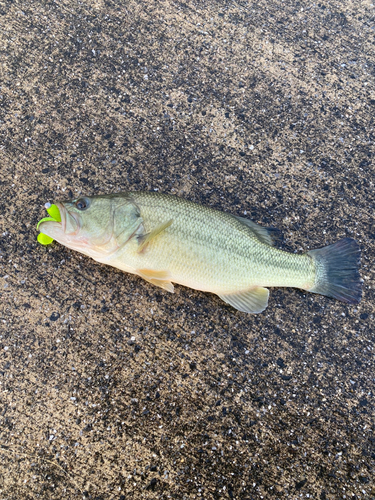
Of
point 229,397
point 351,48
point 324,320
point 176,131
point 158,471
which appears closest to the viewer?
point 158,471

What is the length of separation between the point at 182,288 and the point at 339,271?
1.37 m

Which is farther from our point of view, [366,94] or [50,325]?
[366,94]

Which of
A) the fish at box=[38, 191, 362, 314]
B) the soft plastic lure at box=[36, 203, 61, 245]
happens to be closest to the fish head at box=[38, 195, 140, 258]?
the fish at box=[38, 191, 362, 314]

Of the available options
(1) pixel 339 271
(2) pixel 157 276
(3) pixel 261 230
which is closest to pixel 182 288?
(2) pixel 157 276

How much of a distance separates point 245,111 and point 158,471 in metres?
3.30

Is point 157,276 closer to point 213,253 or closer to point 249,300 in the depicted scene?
point 213,253

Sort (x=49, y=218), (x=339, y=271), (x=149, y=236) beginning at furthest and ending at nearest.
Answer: (x=339, y=271) < (x=49, y=218) < (x=149, y=236)

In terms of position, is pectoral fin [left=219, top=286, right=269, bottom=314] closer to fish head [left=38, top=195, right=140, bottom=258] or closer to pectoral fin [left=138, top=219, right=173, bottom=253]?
pectoral fin [left=138, top=219, right=173, bottom=253]

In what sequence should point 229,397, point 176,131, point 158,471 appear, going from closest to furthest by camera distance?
point 158,471
point 229,397
point 176,131

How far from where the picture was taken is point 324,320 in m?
3.07

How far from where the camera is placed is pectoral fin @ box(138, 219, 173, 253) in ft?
8.84

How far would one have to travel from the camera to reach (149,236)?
8.84 ft

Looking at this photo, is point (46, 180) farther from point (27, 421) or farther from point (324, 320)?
point (324, 320)

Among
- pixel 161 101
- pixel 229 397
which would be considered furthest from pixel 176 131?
pixel 229 397
